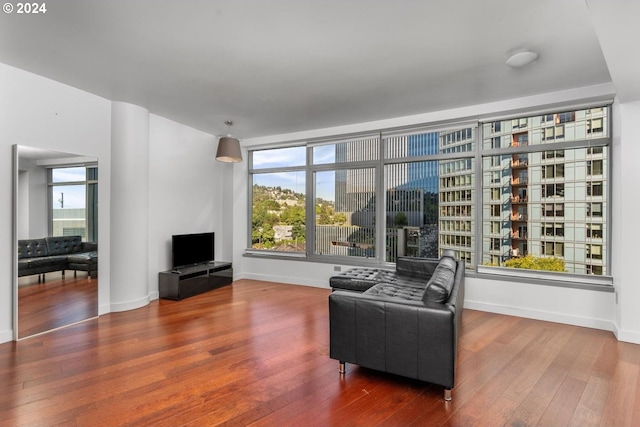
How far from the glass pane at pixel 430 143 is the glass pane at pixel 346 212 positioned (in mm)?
547

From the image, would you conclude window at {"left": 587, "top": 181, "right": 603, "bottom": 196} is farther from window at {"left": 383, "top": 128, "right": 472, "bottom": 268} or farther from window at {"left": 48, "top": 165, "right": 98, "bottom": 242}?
window at {"left": 48, "top": 165, "right": 98, "bottom": 242}

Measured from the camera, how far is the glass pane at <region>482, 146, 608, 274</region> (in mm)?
3908

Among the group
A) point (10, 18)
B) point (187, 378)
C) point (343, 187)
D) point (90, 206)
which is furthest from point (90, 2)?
point (343, 187)

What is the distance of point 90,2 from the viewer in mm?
2264

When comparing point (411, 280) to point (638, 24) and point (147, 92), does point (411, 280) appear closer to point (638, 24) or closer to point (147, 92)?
point (638, 24)

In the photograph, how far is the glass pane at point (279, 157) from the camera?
6.13m

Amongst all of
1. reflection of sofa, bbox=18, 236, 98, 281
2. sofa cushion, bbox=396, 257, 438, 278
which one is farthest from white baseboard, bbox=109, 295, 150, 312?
sofa cushion, bbox=396, 257, 438, 278

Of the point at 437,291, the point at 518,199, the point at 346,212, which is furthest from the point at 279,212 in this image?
the point at 437,291

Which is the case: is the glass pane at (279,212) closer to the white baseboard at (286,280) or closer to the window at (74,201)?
the white baseboard at (286,280)

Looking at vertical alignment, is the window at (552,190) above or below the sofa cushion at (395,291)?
above

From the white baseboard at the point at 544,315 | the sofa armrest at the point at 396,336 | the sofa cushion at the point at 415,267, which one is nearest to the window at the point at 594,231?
the white baseboard at the point at 544,315

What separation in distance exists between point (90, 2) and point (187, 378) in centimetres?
287

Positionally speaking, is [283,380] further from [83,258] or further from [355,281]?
[83,258]

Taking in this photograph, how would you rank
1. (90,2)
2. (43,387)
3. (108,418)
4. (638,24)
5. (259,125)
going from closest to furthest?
(638,24), (108,418), (90,2), (43,387), (259,125)
